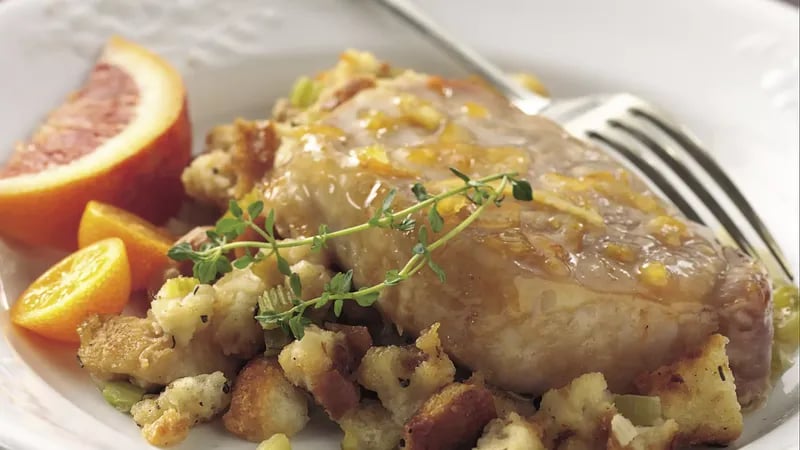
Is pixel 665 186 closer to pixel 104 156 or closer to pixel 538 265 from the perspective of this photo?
pixel 538 265

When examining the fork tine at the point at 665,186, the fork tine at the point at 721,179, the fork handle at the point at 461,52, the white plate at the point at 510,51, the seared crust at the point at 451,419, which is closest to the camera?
the seared crust at the point at 451,419

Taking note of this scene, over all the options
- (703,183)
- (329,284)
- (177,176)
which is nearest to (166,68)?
(177,176)

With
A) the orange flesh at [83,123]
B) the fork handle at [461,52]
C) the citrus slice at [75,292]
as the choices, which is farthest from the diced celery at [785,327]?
the orange flesh at [83,123]

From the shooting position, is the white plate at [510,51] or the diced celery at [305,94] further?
the diced celery at [305,94]

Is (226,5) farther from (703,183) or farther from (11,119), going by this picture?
(703,183)

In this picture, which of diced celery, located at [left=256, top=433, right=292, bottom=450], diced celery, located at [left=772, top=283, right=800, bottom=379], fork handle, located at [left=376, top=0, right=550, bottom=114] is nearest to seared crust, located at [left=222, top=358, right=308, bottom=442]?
diced celery, located at [left=256, top=433, right=292, bottom=450]

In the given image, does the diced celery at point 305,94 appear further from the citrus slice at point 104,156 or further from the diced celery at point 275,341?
the diced celery at point 275,341

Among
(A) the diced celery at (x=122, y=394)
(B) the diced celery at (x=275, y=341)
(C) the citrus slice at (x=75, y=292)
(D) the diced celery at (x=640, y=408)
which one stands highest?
(D) the diced celery at (x=640, y=408)
